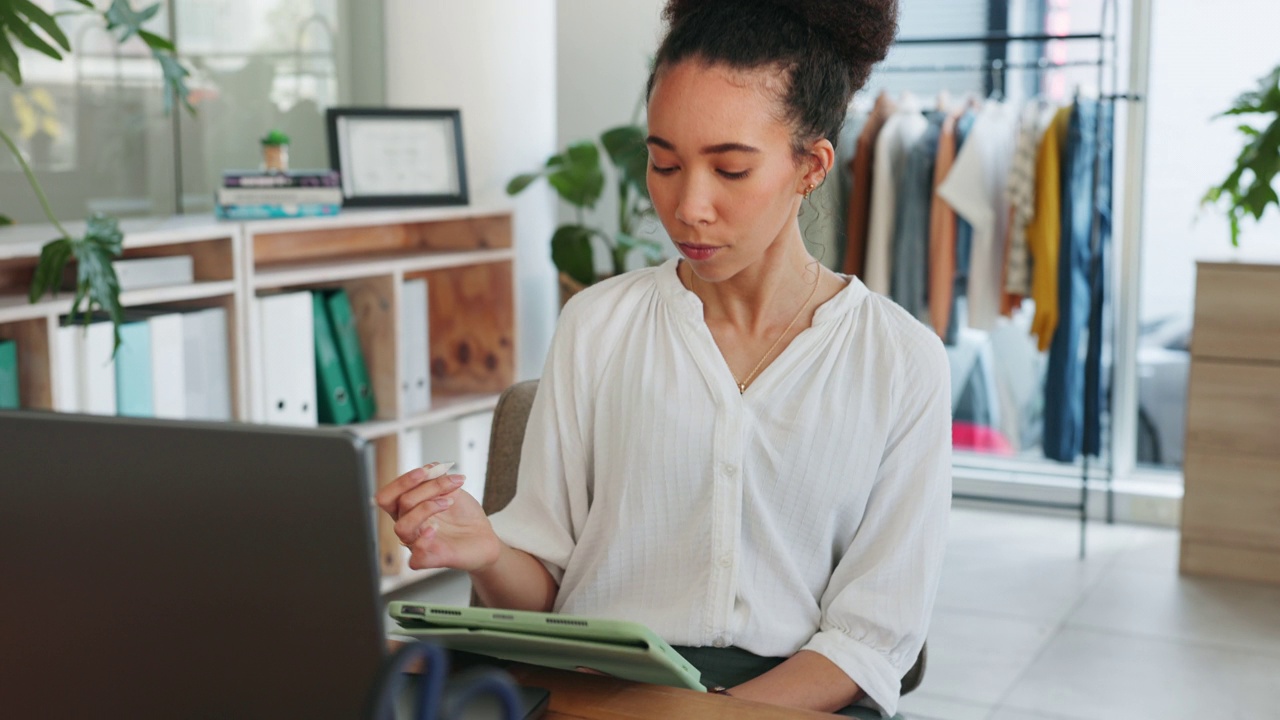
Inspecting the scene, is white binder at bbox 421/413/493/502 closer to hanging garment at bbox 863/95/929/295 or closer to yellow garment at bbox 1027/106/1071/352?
hanging garment at bbox 863/95/929/295

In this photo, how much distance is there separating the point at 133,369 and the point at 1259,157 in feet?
9.09

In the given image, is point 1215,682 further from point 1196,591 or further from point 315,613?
point 315,613

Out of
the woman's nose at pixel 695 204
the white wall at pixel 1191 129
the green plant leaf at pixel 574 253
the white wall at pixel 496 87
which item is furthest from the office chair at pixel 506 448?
the white wall at pixel 1191 129

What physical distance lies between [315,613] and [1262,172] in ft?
10.9

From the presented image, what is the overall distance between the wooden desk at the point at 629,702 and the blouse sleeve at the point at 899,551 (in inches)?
13.1

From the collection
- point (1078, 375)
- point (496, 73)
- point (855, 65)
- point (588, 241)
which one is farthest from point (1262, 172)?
point (855, 65)

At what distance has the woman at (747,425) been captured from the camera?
133cm

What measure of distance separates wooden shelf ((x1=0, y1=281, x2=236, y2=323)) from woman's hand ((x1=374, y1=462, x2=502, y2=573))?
1.48 m

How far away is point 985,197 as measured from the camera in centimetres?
396

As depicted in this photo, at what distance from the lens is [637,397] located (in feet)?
4.74

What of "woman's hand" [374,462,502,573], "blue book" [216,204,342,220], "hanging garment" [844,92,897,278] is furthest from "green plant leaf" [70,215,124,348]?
"hanging garment" [844,92,897,278]

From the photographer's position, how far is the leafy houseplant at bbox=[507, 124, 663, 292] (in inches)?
149

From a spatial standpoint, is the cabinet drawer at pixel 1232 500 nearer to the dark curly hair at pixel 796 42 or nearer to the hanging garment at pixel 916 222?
the hanging garment at pixel 916 222

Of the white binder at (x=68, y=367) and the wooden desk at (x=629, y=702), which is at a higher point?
the white binder at (x=68, y=367)
